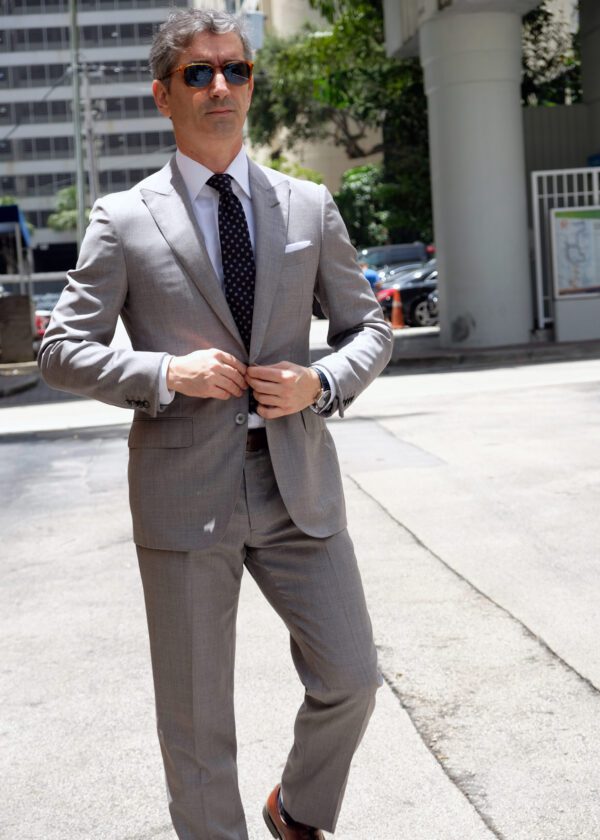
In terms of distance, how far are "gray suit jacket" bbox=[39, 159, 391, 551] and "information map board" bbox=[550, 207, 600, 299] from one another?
18456 mm

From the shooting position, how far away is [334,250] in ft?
10.6

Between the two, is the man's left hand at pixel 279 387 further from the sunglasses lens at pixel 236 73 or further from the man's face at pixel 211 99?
the sunglasses lens at pixel 236 73

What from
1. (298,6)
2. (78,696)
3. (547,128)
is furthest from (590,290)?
(298,6)

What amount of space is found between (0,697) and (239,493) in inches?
101

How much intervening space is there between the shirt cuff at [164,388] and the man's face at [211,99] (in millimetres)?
533

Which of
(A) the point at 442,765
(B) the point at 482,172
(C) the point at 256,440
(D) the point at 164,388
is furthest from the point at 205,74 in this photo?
(B) the point at 482,172

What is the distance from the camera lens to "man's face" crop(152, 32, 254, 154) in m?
3.08

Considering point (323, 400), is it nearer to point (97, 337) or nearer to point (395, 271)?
point (97, 337)

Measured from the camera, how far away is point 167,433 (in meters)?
3.09

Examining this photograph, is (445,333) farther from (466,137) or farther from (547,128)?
(547,128)

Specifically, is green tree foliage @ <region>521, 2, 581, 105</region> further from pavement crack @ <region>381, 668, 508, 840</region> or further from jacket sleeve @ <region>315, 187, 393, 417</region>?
jacket sleeve @ <region>315, 187, 393, 417</region>

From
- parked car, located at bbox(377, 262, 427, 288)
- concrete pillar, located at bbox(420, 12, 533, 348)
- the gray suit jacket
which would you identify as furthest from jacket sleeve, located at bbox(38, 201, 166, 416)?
parked car, located at bbox(377, 262, 427, 288)

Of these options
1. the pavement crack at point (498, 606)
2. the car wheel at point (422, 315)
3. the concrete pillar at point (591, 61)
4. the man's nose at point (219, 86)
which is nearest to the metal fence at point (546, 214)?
the concrete pillar at point (591, 61)

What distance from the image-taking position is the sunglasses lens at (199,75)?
3072mm
